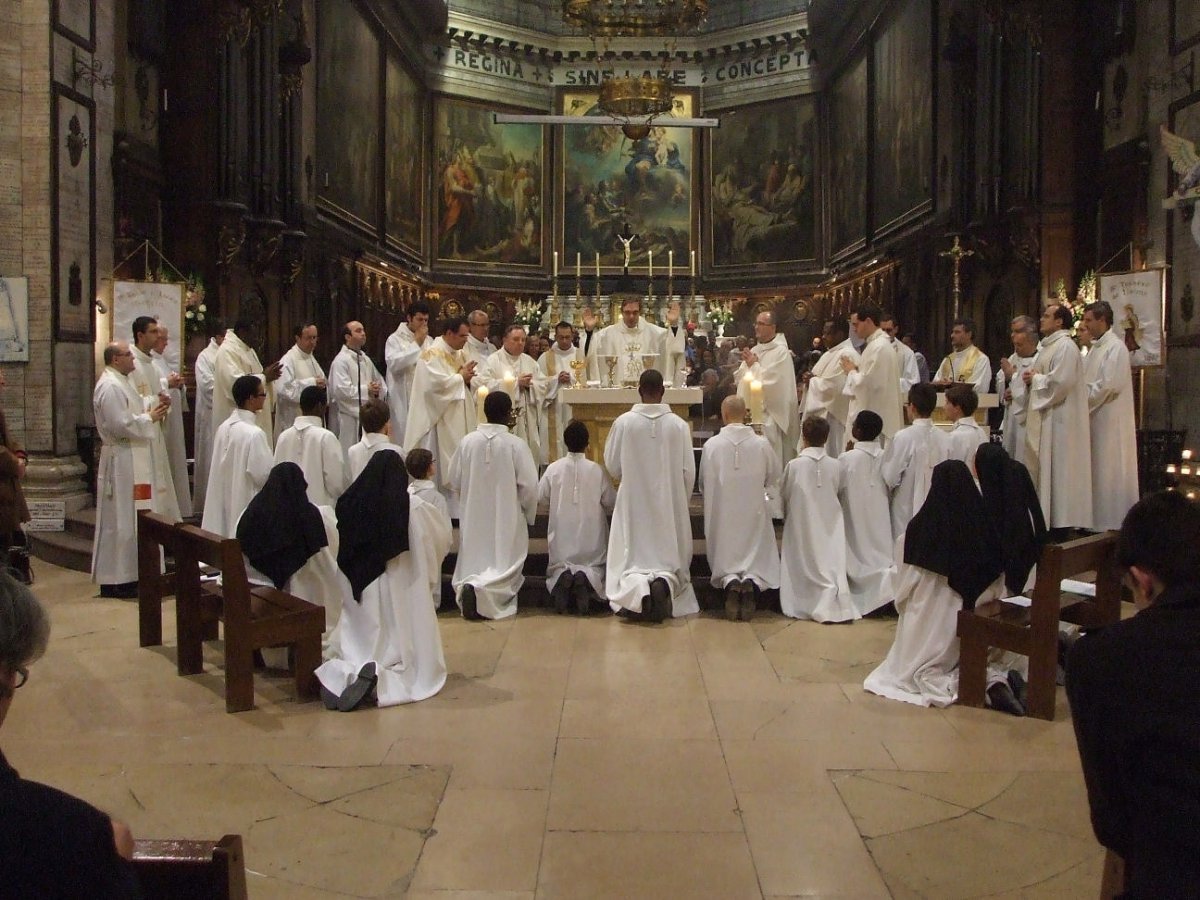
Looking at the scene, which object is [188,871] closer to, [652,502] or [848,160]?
[652,502]

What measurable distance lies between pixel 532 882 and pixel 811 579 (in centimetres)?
467

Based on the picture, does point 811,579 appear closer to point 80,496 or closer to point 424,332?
point 424,332

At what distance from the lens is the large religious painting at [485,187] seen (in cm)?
2358

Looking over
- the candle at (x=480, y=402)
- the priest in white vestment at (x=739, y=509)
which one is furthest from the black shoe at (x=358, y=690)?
the candle at (x=480, y=402)

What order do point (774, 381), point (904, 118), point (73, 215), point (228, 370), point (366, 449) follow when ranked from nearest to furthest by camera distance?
point (366, 449)
point (228, 370)
point (73, 215)
point (774, 381)
point (904, 118)

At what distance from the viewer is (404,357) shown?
12.0 meters

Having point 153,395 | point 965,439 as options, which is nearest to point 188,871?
point 965,439

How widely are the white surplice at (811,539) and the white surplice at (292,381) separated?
561cm

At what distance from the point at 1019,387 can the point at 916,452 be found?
2.21 metres

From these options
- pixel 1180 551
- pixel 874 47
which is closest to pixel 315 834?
pixel 1180 551

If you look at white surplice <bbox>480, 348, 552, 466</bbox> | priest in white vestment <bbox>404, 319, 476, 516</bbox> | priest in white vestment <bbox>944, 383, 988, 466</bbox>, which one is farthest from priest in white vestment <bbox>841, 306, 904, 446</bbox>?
priest in white vestment <bbox>404, 319, 476, 516</bbox>

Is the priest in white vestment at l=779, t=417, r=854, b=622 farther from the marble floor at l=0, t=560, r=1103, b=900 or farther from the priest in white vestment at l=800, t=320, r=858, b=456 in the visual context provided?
the priest in white vestment at l=800, t=320, r=858, b=456

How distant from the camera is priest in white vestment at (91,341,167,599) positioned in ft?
28.4

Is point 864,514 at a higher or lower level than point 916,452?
lower
